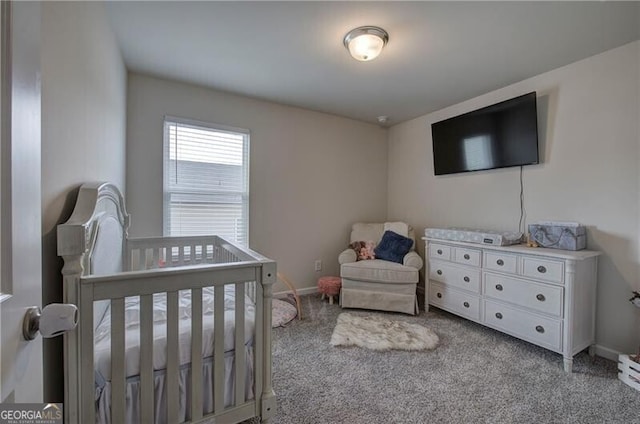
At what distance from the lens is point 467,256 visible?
2.50m

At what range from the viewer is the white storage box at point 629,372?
5.53 ft

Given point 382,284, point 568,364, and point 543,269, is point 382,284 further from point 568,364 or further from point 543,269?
point 568,364

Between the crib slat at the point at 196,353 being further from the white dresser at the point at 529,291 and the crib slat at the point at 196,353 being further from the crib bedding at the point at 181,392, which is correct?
the white dresser at the point at 529,291

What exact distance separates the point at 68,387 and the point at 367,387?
142 centimetres

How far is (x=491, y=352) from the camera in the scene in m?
2.09

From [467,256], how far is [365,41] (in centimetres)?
193

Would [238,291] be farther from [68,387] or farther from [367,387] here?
[367,387]

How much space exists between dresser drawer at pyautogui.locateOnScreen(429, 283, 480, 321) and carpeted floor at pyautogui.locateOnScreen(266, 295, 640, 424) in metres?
0.22

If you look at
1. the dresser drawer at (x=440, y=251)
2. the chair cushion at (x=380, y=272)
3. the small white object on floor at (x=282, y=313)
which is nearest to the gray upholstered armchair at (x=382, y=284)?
the chair cushion at (x=380, y=272)

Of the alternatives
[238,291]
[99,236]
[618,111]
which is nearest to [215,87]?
[99,236]

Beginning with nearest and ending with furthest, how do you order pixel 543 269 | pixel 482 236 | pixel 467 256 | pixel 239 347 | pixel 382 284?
pixel 239 347 → pixel 543 269 → pixel 482 236 → pixel 467 256 → pixel 382 284

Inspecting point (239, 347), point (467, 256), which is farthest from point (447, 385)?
point (239, 347)

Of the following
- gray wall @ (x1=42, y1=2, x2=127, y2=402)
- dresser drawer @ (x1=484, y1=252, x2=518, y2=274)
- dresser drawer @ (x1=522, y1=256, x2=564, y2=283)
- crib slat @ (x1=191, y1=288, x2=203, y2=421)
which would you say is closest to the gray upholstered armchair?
dresser drawer @ (x1=484, y1=252, x2=518, y2=274)

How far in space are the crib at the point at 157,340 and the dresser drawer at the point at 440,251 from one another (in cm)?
197
